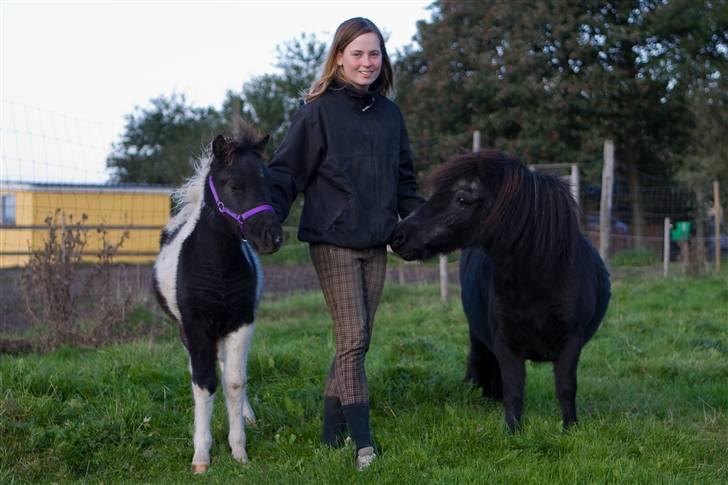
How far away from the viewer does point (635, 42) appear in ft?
87.8

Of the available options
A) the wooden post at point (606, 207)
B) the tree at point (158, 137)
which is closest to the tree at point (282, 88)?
the tree at point (158, 137)

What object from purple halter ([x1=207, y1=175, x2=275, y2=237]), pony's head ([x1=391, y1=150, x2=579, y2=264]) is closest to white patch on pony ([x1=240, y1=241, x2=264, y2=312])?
purple halter ([x1=207, y1=175, x2=275, y2=237])

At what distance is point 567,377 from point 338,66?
224cm

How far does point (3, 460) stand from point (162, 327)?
14.8 feet

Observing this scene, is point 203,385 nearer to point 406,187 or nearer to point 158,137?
point 406,187

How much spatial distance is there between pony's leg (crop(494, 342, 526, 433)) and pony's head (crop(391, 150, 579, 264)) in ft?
2.02

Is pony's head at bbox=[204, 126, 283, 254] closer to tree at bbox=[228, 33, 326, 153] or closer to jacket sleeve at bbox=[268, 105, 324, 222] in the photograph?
jacket sleeve at bbox=[268, 105, 324, 222]

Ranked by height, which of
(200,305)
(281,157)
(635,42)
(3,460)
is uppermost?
(635,42)

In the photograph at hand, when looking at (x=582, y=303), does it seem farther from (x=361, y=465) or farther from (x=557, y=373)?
(x=361, y=465)

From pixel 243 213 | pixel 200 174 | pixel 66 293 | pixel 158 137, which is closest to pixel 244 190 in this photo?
pixel 243 213

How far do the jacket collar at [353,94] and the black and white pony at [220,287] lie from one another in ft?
1.70

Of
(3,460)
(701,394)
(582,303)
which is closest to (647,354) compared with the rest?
(701,394)

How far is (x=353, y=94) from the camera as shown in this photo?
177 inches

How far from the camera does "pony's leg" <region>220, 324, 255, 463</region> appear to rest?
477 centimetres
